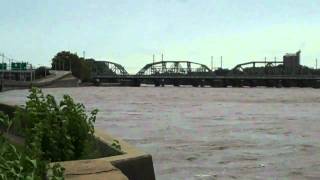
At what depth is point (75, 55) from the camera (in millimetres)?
196000

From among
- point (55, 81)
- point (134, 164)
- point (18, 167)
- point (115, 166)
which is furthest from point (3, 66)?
point (18, 167)

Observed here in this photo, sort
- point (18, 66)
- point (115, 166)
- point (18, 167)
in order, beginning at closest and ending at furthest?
1. point (18, 167)
2. point (115, 166)
3. point (18, 66)

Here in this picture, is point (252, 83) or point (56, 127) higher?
point (56, 127)

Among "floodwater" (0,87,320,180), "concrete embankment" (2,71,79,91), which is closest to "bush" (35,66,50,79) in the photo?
"concrete embankment" (2,71,79,91)

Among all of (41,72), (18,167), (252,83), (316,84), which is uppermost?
(41,72)

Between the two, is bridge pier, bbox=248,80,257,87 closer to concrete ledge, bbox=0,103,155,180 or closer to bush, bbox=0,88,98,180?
concrete ledge, bbox=0,103,155,180

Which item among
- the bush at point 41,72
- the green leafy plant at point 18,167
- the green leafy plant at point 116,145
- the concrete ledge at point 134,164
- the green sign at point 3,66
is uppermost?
the green sign at point 3,66

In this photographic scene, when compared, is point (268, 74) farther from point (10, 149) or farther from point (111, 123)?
point (10, 149)

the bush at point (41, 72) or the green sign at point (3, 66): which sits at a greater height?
the green sign at point (3, 66)

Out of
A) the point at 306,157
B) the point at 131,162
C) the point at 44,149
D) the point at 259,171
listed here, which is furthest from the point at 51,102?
the point at 306,157

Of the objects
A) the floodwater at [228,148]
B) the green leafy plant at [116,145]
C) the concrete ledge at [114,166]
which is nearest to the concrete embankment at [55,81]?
the floodwater at [228,148]

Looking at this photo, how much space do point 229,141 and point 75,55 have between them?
178 meters

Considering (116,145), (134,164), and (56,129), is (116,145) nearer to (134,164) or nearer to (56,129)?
(134,164)

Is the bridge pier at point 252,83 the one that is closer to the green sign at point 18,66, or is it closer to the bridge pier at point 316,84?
the bridge pier at point 316,84
